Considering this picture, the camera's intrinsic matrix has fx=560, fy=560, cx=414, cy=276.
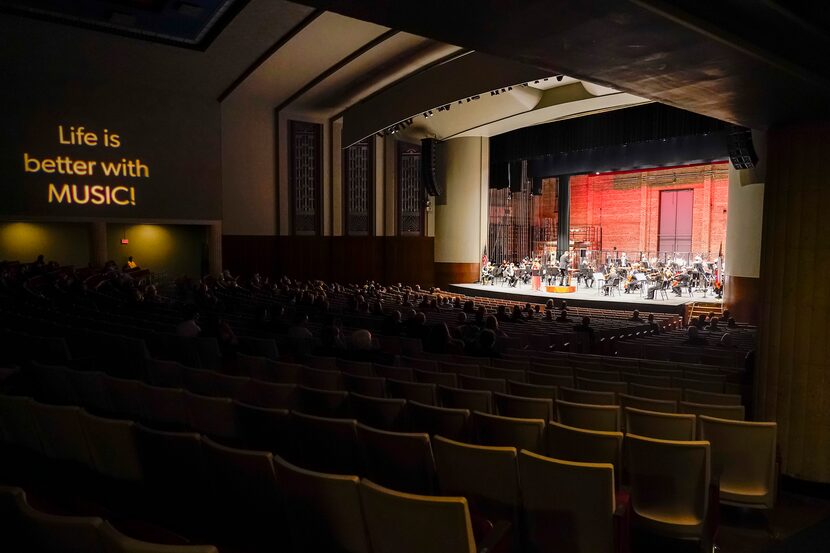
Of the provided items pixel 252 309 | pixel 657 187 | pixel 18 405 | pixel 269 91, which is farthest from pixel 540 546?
pixel 657 187

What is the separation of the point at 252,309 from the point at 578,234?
68.7ft

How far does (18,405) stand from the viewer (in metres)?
3.10

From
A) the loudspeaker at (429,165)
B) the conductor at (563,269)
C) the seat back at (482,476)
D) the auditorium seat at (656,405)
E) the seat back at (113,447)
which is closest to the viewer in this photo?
the seat back at (482,476)

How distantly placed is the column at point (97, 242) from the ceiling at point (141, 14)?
18.3 ft

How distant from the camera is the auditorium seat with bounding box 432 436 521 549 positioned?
2613 mm

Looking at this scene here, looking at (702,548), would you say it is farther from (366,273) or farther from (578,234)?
(578,234)

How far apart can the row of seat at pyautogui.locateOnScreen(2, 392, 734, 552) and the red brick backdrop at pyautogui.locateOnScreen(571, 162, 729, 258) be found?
23.7 m

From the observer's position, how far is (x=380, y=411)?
3.72 m

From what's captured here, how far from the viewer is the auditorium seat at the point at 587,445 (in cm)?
307

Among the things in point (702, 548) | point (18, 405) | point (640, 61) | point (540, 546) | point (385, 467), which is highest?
point (640, 61)

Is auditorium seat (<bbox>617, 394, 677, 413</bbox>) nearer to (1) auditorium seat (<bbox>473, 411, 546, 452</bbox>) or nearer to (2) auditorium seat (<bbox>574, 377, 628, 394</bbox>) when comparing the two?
(2) auditorium seat (<bbox>574, 377, 628, 394</bbox>)

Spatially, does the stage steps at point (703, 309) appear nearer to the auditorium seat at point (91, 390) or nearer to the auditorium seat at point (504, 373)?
the auditorium seat at point (504, 373)

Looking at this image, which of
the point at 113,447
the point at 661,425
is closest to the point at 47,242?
the point at 113,447

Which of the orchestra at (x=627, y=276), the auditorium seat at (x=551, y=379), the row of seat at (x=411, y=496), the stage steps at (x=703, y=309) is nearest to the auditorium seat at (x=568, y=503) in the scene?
the row of seat at (x=411, y=496)
